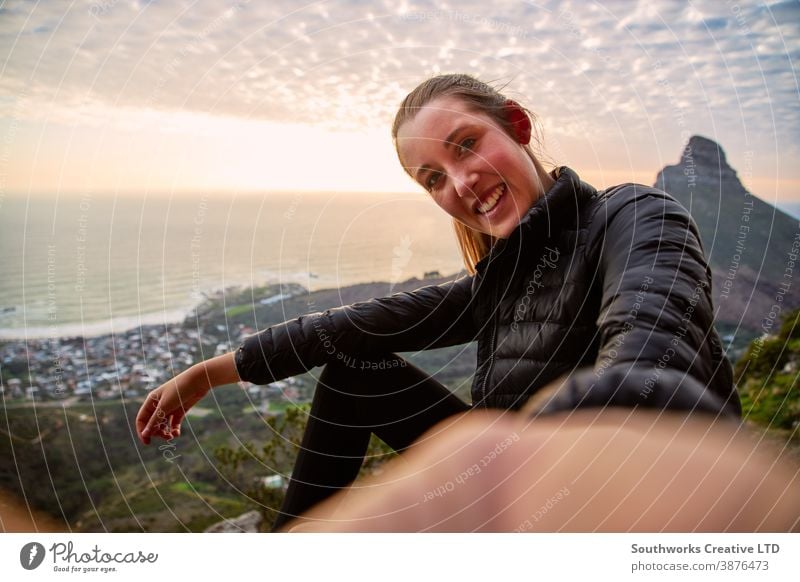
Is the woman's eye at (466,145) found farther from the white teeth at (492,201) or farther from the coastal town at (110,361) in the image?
the coastal town at (110,361)

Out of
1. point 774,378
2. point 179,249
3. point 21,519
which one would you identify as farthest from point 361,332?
point 774,378

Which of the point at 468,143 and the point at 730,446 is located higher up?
the point at 468,143

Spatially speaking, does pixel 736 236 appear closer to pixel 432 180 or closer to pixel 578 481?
pixel 432 180

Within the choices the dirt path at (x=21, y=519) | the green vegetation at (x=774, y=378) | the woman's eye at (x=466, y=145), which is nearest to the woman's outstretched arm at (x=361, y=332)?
the woman's eye at (x=466, y=145)

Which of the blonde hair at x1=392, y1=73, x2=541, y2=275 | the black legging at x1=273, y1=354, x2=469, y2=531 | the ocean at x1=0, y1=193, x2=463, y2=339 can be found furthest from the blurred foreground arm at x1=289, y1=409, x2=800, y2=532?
the blonde hair at x1=392, y1=73, x2=541, y2=275

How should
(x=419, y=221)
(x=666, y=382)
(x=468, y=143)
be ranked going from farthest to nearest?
(x=419, y=221) → (x=468, y=143) → (x=666, y=382)

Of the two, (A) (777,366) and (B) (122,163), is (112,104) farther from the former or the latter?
(A) (777,366)
